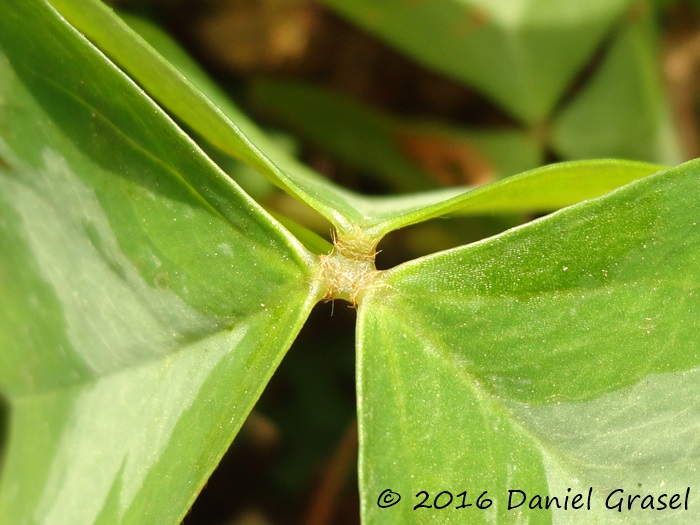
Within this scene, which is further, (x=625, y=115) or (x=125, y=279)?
(x=625, y=115)

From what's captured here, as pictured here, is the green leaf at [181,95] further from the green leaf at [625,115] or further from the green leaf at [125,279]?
the green leaf at [625,115]

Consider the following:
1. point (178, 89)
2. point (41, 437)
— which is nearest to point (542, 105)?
point (178, 89)

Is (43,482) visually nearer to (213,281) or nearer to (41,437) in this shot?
(41,437)

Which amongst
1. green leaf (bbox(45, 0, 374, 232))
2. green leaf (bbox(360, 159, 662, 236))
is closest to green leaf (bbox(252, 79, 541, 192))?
green leaf (bbox(360, 159, 662, 236))

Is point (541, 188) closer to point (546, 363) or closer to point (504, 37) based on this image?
point (546, 363)

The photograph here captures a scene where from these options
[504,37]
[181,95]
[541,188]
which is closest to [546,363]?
[541,188]
